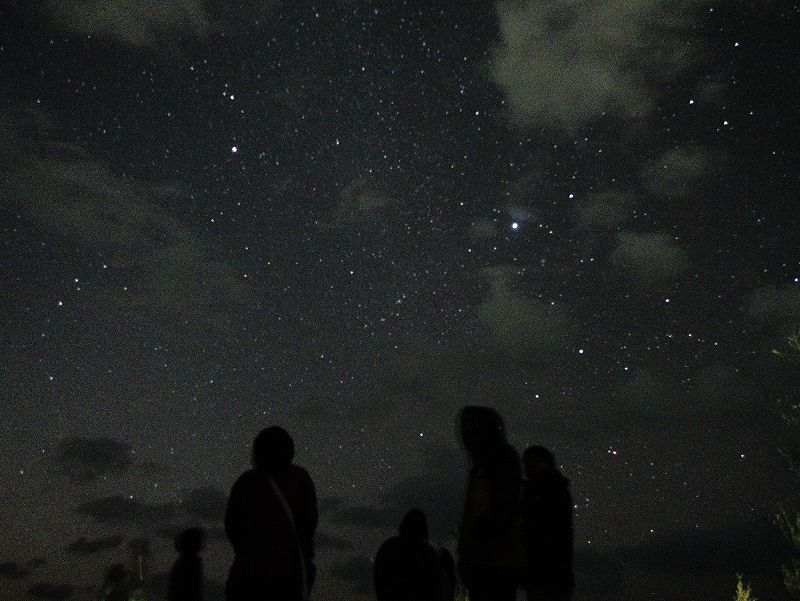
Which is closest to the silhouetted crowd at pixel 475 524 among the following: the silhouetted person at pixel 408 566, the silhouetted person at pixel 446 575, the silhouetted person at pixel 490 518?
the silhouetted person at pixel 490 518

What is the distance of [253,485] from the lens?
3.70 m

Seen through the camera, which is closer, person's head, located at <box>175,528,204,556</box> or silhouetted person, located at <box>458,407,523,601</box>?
silhouetted person, located at <box>458,407,523,601</box>

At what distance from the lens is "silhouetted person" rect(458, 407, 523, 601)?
3484 millimetres

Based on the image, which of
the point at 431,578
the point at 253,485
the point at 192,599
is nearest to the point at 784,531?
the point at 431,578

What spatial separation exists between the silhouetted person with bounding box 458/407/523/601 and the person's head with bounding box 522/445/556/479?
305 millimetres

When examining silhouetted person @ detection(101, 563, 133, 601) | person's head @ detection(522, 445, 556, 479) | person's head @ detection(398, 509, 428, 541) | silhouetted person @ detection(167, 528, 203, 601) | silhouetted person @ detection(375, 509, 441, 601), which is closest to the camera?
person's head @ detection(522, 445, 556, 479)

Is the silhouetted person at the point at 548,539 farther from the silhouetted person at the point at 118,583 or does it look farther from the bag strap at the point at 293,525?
the silhouetted person at the point at 118,583

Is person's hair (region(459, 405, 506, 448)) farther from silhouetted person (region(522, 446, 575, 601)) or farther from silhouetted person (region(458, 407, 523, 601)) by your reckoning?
silhouetted person (region(522, 446, 575, 601))

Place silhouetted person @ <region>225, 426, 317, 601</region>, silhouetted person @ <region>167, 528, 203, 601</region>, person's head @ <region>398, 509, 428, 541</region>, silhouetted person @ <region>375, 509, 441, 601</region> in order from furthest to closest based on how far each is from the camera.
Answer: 1. silhouetted person @ <region>167, 528, 203, 601</region>
2. person's head @ <region>398, 509, 428, 541</region>
3. silhouetted person @ <region>375, 509, 441, 601</region>
4. silhouetted person @ <region>225, 426, 317, 601</region>

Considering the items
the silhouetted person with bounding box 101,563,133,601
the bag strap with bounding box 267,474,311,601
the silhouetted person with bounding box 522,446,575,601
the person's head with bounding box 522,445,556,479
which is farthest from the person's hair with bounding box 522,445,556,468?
the silhouetted person with bounding box 101,563,133,601

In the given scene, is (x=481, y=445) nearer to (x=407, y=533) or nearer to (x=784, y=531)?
(x=407, y=533)

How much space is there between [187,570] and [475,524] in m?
3.31

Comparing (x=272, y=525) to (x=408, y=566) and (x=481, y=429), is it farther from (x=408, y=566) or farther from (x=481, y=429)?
(x=408, y=566)

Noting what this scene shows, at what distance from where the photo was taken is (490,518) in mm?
3514
